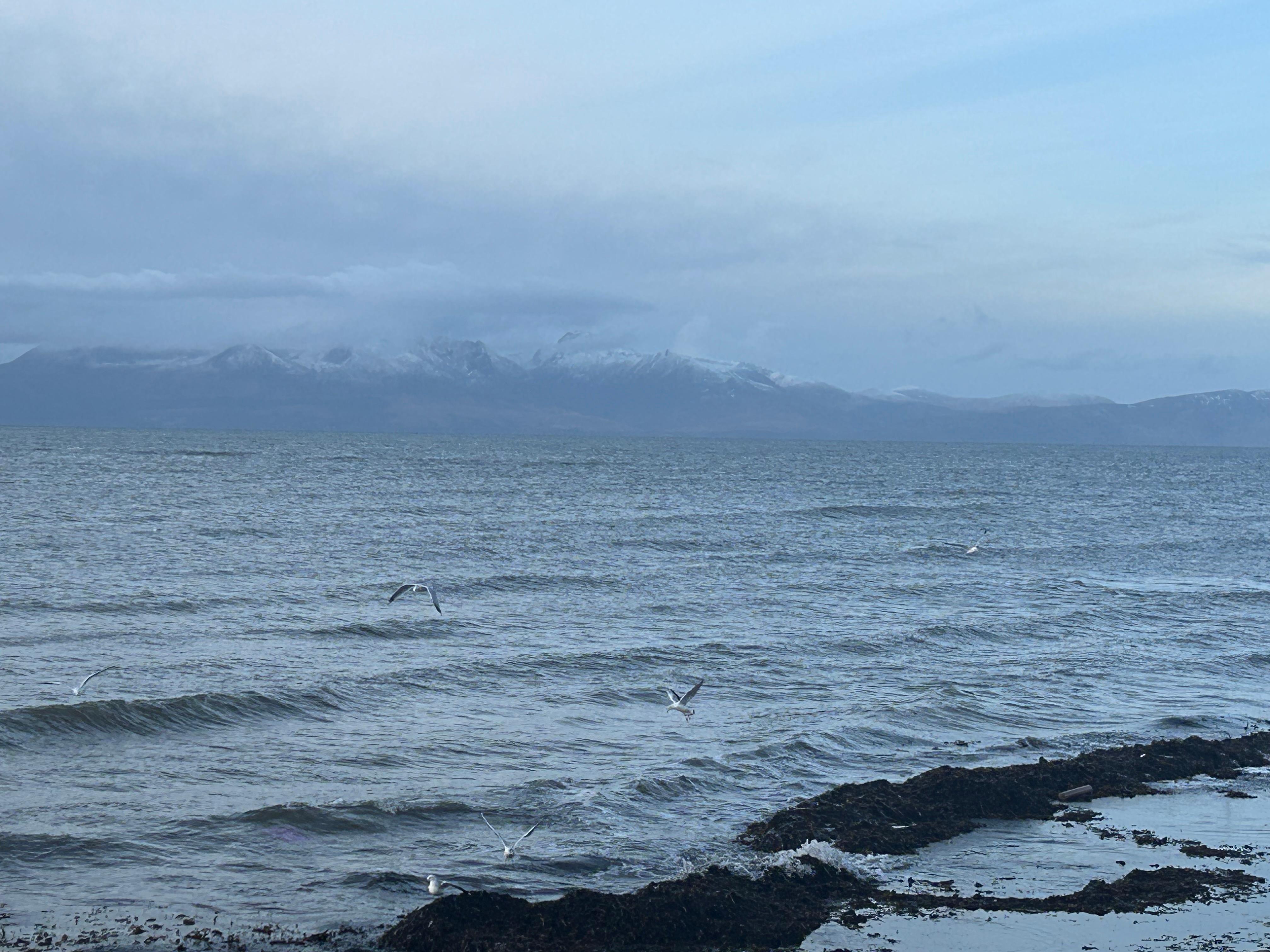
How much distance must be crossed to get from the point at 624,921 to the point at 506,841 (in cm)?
360

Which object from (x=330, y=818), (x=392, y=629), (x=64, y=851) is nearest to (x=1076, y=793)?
(x=330, y=818)

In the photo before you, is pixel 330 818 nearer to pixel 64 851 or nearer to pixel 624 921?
pixel 64 851

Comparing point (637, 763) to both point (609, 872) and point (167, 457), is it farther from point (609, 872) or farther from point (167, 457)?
point (167, 457)

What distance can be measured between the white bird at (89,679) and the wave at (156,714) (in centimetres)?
37

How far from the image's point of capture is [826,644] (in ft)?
105

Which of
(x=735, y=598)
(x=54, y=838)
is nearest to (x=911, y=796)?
(x=54, y=838)

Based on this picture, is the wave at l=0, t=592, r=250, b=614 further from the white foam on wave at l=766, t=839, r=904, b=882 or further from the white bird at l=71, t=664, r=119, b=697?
the white foam on wave at l=766, t=839, r=904, b=882

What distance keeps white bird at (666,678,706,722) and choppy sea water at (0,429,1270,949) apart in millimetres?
287

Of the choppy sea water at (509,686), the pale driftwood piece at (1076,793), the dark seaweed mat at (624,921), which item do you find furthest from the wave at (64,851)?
the pale driftwood piece at (1076,793)

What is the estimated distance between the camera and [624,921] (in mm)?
13938

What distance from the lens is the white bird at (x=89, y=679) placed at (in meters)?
22.3

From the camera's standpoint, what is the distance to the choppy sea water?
16.5m

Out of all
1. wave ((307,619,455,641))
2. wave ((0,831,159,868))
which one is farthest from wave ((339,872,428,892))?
wave ((307,619,455,641))

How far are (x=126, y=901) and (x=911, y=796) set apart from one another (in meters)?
11.3
